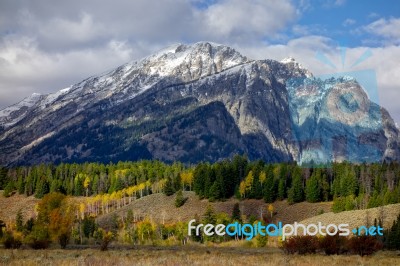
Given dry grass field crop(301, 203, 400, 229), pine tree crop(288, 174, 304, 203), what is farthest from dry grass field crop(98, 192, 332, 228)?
dry grass field crop(301, 203, 400, 229)

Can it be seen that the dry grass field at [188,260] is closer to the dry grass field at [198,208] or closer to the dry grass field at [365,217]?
the dry grass field at [365,217]

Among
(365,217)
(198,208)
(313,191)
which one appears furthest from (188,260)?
(198,208)

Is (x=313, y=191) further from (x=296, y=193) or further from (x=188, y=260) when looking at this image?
(x=188, y=260)

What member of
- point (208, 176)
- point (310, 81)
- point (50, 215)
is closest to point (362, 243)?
point (310, 81)

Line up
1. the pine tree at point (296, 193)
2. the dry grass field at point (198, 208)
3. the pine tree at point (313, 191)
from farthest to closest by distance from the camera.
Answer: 1. the pine tree at point (296, 193)
2. the pine tree at point (313, 191)
3. the dry grass field at point (198, 208)

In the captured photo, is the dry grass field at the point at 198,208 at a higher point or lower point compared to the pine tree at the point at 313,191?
lower

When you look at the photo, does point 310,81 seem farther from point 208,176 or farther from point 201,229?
point 208,176

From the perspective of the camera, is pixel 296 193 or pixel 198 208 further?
pixel 198 208

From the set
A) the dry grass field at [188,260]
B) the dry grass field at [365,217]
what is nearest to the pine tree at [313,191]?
the dry grass field at [365,217]

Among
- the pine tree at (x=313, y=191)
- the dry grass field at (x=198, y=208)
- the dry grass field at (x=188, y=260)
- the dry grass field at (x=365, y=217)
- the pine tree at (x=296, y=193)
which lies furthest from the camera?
the pine tree at (x=296, y=193)

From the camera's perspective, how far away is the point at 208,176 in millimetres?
168750

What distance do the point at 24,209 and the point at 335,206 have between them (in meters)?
122

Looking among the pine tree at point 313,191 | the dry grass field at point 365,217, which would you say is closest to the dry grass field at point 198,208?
the pine tree at point 313,191

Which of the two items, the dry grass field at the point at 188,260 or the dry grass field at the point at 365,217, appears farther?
the dry grass field at the point at 365,217
